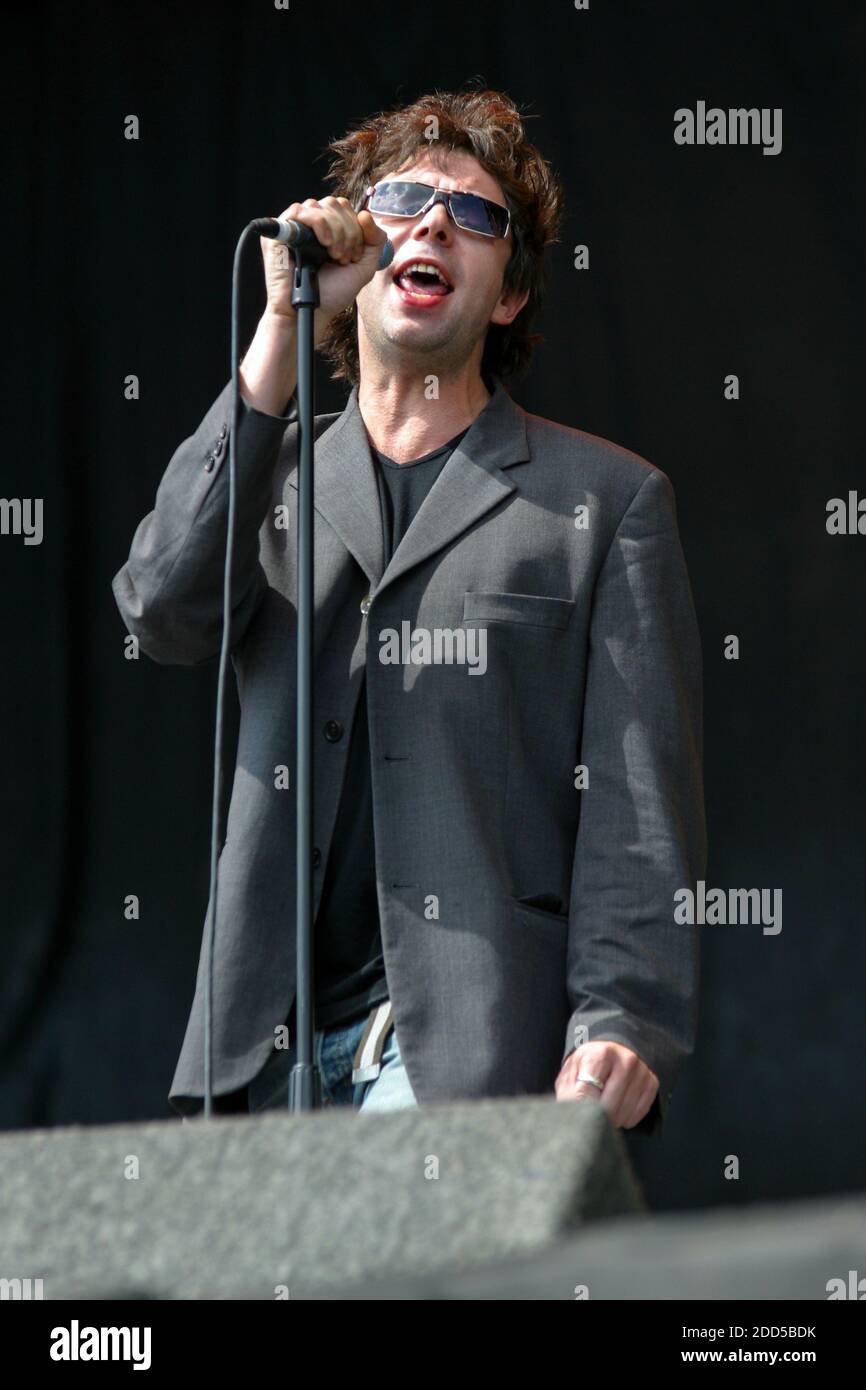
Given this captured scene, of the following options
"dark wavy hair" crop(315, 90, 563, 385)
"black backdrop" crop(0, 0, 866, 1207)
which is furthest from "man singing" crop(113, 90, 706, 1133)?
"black backdrop" crop(0, 0, 866, 1207)

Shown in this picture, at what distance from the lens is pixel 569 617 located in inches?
82.1

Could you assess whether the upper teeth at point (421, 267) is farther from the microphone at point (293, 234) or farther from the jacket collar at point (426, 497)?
the microphone at point (293, 234)

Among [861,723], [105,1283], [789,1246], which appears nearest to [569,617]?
[105,1283]

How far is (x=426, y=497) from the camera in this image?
2162mm

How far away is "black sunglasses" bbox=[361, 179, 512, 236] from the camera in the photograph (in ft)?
7.32

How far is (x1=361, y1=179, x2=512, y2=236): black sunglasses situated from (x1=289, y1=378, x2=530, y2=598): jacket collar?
224mm

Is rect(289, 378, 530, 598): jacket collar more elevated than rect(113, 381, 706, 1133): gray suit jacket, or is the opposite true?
rect(289, 378, 530, 598): jacket collar

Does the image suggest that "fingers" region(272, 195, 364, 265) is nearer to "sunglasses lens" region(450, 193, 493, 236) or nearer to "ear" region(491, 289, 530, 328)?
"sunglasses lens" region(450, 193, 493, 236)

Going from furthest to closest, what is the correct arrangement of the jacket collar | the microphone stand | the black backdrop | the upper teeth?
1. the black backdrop
2. the upper teeth
3. the jacket collar
4. the microphone stand

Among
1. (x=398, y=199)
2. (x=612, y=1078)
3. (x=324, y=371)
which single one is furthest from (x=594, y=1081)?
(x=324, y=371)

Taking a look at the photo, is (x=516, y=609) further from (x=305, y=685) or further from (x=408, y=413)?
(x=305, y=685)

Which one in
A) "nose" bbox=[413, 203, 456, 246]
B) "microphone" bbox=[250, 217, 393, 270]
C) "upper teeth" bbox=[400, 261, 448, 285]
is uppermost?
"nose" bbox=[413, 203, 456, 246]

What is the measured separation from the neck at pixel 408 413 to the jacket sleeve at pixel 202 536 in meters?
0.20
